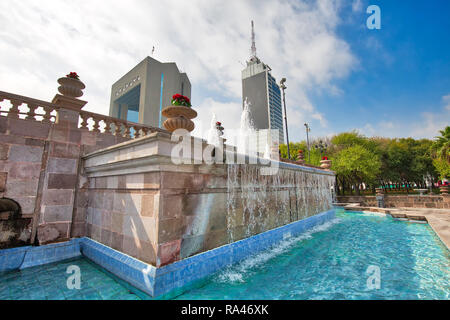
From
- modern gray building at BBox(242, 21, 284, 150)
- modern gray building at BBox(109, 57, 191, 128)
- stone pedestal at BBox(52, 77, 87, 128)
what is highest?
modern gray building at BBox(242, 21, 284, 150)

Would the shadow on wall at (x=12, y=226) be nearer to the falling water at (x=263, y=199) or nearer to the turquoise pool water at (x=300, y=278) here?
the turquoise pool water at (x=300, y=278)

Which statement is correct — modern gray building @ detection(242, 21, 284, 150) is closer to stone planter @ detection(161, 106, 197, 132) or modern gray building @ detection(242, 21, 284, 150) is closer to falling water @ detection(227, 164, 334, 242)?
falling water @ detection(227, 164, 334, 242)

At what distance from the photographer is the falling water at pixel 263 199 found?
482 cm

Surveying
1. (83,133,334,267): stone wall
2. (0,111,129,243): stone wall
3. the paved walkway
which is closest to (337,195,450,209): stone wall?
the paved walkway

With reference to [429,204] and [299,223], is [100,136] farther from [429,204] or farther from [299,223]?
[429,204]

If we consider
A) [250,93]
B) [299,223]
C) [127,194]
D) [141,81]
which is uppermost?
[250,93]

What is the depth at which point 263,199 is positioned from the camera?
18.8 ft

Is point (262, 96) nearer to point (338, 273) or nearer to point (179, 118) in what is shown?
point (179, 118)

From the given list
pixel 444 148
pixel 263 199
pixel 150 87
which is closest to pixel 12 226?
pixel 263 199

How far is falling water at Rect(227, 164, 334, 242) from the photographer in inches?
190

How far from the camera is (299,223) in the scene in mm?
7375

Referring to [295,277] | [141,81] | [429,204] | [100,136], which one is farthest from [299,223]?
[141,81]

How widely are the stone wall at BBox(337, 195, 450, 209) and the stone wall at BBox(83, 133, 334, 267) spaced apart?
54.9ft
